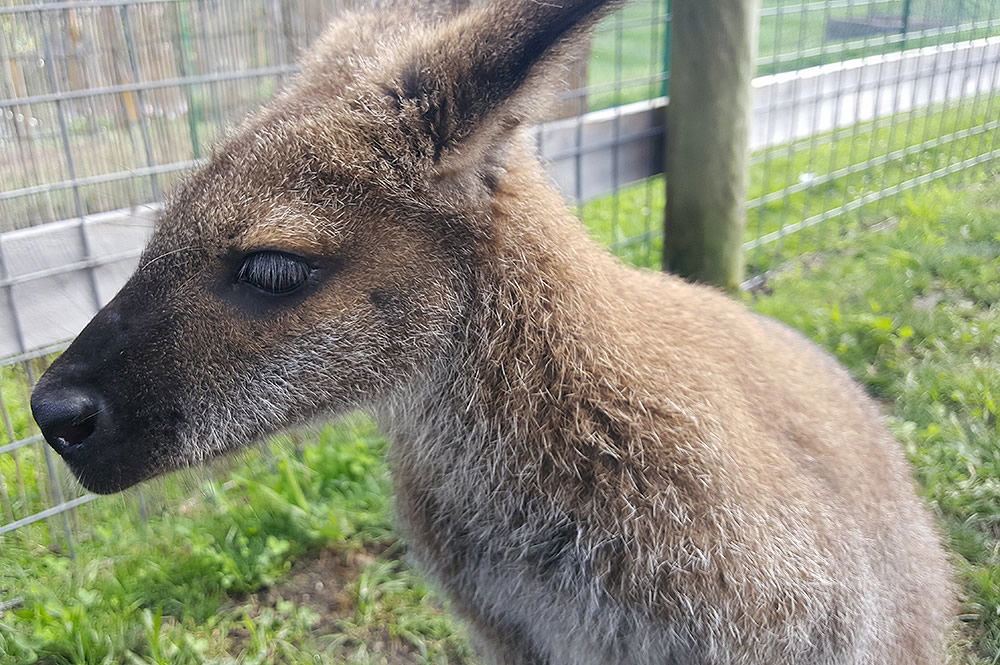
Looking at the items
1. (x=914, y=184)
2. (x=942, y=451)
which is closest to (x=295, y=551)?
(x=942, y=451)

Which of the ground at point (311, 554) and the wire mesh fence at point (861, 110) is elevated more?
the wire mesh fence at point (861, 110)

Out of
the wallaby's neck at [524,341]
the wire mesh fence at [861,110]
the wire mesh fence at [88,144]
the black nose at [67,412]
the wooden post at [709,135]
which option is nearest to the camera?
the black nose at [67,412]

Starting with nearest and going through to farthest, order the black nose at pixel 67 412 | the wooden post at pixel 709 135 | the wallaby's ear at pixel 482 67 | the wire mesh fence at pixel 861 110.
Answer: the wallaby's ear at pixel 482 67 < the black nose at pixel 67 412 < the wooden post at pixel 709 135 < the wire mesh fence at pixel 861 110

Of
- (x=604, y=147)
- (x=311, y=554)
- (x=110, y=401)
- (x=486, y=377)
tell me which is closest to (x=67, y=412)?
(x=110, y=401)

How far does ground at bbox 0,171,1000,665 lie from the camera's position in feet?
9.46

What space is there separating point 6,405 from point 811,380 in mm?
2804

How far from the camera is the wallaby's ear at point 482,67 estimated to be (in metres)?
1.72

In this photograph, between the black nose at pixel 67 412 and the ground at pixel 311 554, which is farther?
the ground at pixel 311 554

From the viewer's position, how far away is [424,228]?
1990 mm

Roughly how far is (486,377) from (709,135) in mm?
2472

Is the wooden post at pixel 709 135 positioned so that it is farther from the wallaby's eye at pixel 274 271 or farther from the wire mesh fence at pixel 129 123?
the wallaby's eye at pixel 274 271

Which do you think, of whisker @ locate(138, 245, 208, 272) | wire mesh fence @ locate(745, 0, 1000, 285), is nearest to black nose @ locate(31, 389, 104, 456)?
whisker @ locate(138, 245, 208, 272)

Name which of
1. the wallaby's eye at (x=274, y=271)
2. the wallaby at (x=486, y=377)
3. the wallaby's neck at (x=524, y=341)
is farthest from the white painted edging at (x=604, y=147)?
the wallaby's eye at (x=274, y=271)

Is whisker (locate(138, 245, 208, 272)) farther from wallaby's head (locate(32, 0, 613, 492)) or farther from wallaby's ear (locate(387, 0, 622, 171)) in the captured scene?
wallaby's ear (locate(387, 0, 622, 171))
